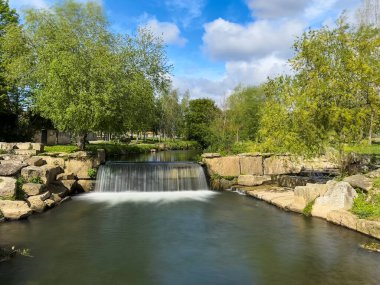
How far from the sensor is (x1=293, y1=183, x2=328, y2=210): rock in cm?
1745

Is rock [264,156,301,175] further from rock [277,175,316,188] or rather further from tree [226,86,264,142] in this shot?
tree [226,86,264,142]

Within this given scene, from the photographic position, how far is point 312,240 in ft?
44.9

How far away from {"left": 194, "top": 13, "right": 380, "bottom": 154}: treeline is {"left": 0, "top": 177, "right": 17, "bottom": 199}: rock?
13.9m

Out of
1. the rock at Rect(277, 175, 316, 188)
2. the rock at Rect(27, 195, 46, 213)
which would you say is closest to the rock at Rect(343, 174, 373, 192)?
the rock at Rect(277, 175, 316, 188)

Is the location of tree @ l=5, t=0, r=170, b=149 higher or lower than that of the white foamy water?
higher

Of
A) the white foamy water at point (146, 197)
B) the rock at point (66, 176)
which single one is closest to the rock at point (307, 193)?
the white foamy water at point (146, 197)

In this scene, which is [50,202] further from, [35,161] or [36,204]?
[35,161]

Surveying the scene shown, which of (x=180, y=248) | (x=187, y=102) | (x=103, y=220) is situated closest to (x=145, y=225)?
(x=103, y=220)

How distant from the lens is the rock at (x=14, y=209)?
1614 cm

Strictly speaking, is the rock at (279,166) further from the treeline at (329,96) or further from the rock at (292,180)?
the treeline at (329,96)

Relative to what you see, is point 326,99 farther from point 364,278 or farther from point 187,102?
point 187,102

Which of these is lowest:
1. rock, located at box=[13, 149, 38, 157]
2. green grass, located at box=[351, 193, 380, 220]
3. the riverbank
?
green grass, located at box=[351, 193, 380, 220]

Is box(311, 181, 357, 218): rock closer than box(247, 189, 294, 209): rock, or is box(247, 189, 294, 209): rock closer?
box(311, 181, 357, 218): rock

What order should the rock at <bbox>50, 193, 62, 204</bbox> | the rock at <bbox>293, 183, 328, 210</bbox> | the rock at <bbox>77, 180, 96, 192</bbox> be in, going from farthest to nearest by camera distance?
the rock at <bbox>77, 180, 96, 192</bbox>, the rock at <bbox>50, 193, 62, 204</bbox>, the rock at <bbox>293, 183, 328, 210</bbox>
